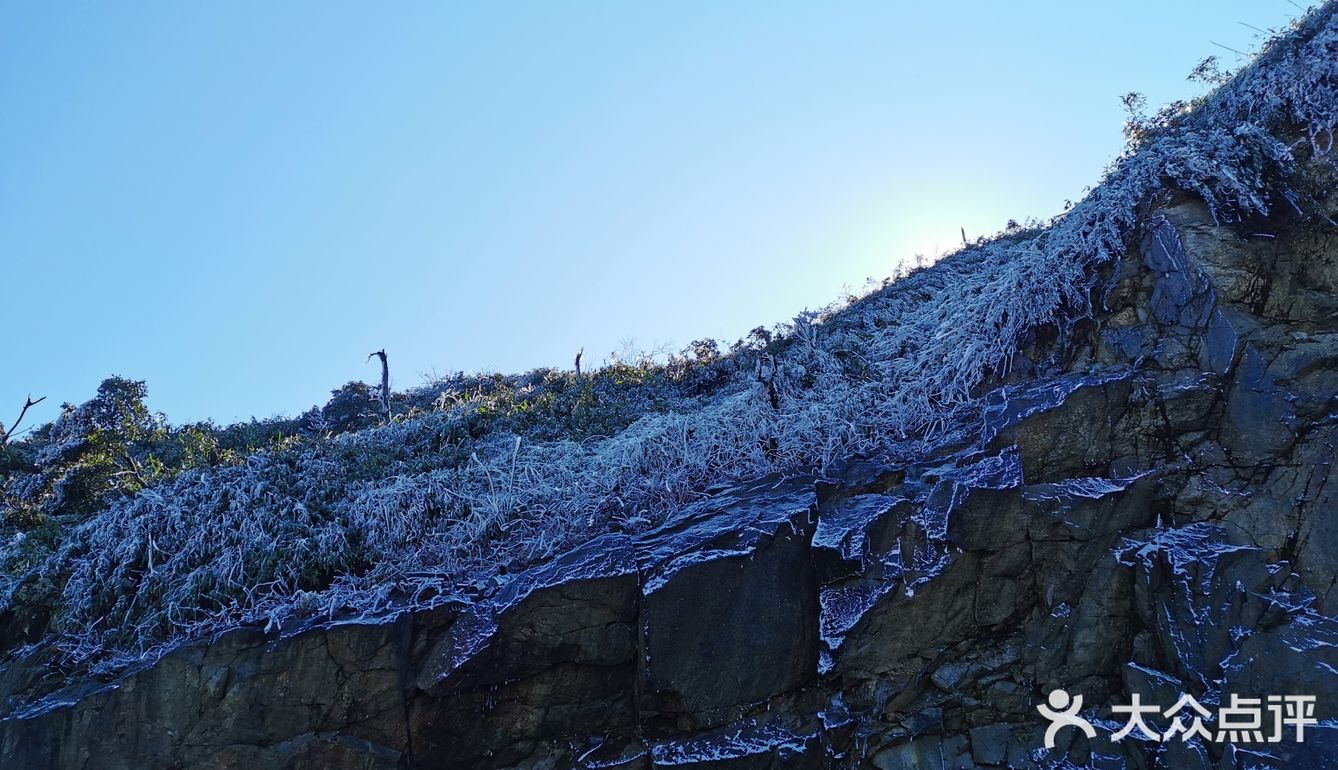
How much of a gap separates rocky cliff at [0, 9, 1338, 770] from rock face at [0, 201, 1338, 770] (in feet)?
0.04

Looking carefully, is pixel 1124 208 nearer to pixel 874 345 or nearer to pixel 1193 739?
pixel 874 345

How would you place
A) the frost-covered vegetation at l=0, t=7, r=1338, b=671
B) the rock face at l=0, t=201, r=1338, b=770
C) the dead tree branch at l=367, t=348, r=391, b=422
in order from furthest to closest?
the dead tree branch at l=367, t=348, r=391, b=422
the frost-covered vegetation at l=0, t=7, r=1338, b=671
the rock face at l=0, t=201, r=1338, b=770

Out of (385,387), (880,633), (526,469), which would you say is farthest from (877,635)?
(385,387)

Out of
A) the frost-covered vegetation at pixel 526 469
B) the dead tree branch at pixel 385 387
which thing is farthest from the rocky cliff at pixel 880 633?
the dead tree branch at pixel 385 387

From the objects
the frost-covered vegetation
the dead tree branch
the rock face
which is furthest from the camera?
the dead tree branch

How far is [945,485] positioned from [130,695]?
16.6ft

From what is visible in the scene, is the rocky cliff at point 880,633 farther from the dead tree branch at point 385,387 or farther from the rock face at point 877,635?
the dead tree branch at point 385,387

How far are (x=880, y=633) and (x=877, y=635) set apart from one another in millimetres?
21

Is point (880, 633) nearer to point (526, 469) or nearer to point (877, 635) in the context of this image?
point (877, 635)

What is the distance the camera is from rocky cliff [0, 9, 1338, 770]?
4734 millimetres

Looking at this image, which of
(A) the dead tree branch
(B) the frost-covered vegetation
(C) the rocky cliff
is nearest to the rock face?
(C) the rocky cliff

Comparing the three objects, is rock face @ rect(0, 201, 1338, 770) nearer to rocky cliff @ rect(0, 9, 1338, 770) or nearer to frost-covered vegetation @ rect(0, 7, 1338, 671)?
rocky cliff @ rect(0, 9, 1338, 770)

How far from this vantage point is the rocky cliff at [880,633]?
4734 mm

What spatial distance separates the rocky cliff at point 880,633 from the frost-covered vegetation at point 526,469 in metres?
0.48
